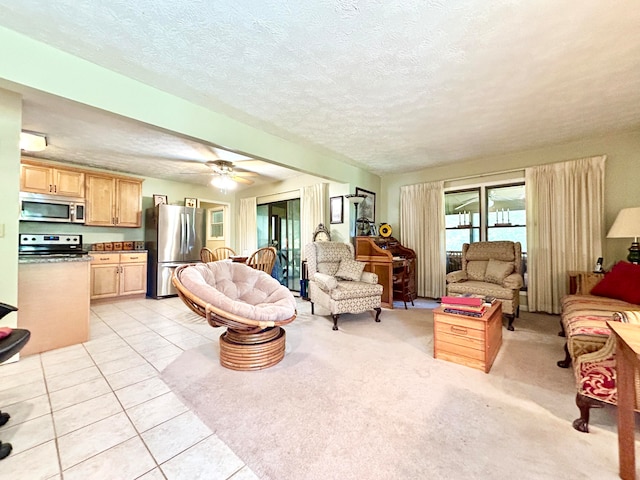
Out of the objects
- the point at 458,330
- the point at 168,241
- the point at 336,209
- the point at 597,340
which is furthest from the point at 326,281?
the point at 168,241

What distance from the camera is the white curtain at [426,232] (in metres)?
4.71

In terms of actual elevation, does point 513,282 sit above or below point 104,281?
above

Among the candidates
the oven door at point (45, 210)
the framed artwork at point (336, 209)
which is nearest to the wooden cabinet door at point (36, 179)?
the oven door at point (45, 210)

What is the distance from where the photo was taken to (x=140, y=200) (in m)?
5.05

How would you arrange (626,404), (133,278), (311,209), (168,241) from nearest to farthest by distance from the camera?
(626,404)
(133,278)
(168,241)
(311,209)

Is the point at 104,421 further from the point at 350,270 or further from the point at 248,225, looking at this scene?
the point at 248,225

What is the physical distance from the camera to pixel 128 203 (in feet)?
16.0

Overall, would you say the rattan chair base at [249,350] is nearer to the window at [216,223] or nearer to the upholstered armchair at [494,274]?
the upholstered armchair at [494,274]

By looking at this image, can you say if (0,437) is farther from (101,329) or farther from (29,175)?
(29,175)

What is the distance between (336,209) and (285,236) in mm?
1663

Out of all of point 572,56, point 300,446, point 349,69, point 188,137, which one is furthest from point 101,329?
point 572,56

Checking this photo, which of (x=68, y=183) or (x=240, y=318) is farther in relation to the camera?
(x=68, y=183)

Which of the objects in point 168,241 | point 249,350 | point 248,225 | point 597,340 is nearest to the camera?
point 597,340

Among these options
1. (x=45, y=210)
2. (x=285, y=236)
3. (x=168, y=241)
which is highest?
(x=45, y=210)
